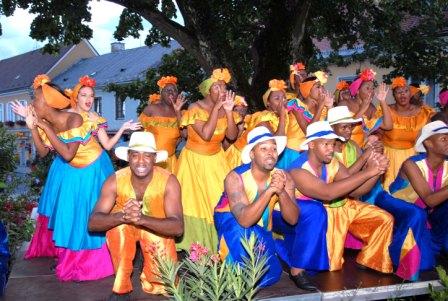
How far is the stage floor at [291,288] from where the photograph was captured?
4.33m

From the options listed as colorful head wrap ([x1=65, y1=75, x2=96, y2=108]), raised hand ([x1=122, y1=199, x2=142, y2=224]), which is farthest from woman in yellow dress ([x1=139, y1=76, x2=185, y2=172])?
raised hand ([x1=122, y1=199, x2=142, y2=224])

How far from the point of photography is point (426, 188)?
15.9 feet

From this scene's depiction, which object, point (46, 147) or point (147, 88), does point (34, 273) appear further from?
point (147, 88)

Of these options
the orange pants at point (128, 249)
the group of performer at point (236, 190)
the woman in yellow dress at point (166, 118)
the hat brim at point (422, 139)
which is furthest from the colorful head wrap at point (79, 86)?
the hat brim at point (422, 139)

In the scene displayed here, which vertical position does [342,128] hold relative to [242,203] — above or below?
above

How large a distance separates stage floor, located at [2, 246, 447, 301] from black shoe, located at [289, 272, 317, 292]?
0.15 ft

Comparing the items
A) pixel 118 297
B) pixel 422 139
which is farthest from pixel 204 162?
pixel 422 139

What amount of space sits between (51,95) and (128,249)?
5.73 ft

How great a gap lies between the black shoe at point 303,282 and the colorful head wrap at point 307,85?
95.0 inches

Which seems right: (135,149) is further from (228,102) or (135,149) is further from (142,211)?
(228,102)

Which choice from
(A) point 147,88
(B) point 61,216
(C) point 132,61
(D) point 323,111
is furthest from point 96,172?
(C) point 132,61

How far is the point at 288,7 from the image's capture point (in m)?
10.3

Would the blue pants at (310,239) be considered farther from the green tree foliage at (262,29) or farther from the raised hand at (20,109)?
the green tree foliage at (262,29)

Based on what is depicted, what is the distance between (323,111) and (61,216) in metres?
3.19
